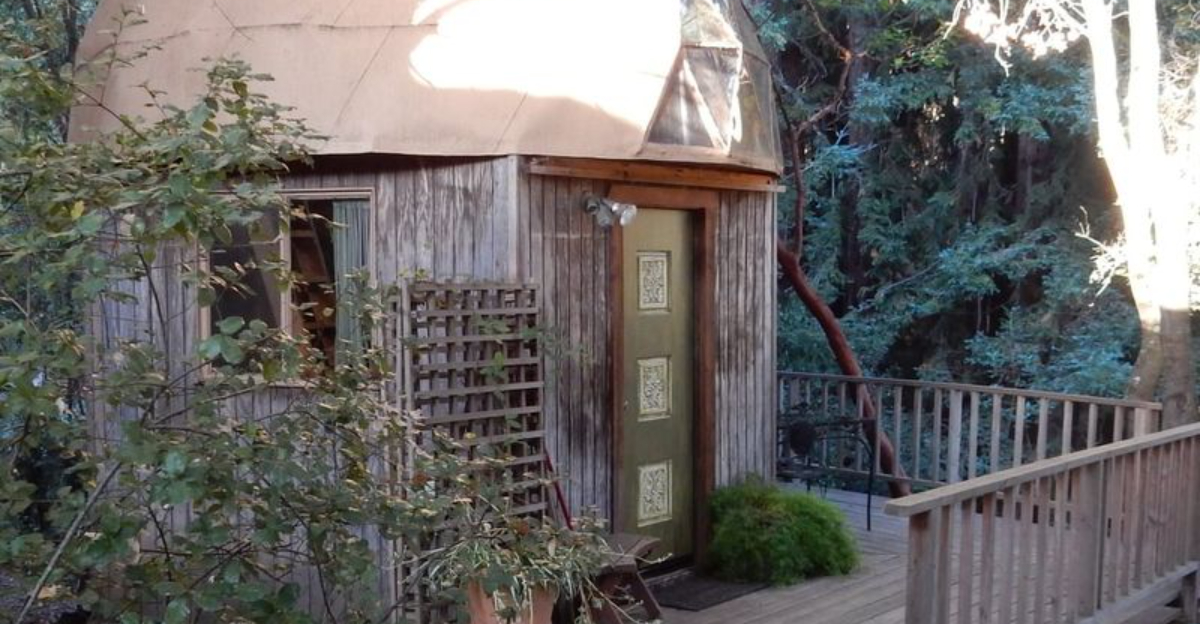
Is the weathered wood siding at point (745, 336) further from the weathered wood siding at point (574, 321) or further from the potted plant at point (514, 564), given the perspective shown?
the potted plant at point (514, 564)

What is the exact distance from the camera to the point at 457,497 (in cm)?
343

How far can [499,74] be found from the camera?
538 cm

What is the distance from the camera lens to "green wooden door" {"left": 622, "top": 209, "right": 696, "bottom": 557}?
596 cm

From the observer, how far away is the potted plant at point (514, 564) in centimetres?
315

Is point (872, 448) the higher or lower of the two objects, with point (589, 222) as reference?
lower

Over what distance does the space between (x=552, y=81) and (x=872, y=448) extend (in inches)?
144

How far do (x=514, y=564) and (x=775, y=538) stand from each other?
3073 millimetres

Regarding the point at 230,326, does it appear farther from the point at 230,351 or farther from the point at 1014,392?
the point at 1014,392

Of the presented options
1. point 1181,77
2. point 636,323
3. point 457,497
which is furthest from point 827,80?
point 457,497

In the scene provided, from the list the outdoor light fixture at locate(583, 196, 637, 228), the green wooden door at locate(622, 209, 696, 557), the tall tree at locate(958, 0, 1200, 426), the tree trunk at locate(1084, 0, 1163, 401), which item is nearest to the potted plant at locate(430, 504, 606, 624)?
the green wooden door at locate(622, 209, 696, 557)

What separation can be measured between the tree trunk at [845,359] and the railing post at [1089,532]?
8.83 ft

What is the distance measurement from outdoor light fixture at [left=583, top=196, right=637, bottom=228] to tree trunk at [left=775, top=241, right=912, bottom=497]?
2.63m

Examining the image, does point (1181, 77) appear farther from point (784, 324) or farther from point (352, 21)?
point (352, 21)

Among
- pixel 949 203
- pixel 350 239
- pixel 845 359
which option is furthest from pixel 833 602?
pixel 949 203
